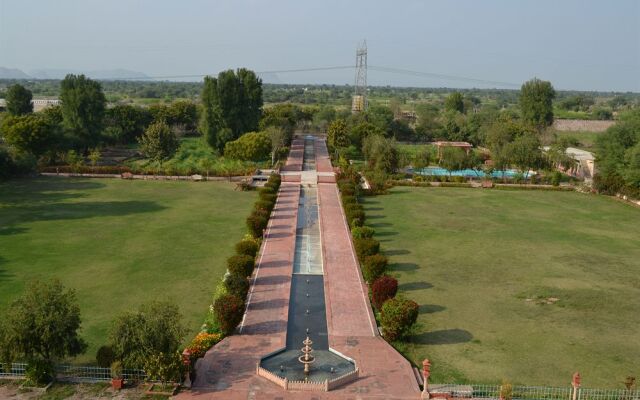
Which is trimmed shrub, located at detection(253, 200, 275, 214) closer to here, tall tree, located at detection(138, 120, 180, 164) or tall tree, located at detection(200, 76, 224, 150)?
tall tree, located at detection(138, 120, 180, 164)

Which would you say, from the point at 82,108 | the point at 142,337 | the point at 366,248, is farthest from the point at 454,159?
the point at 142,337

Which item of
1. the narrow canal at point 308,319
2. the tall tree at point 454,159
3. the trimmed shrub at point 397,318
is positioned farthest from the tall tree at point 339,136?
the trimmed shrub at point 397,318

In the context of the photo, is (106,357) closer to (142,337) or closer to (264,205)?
(142,337)

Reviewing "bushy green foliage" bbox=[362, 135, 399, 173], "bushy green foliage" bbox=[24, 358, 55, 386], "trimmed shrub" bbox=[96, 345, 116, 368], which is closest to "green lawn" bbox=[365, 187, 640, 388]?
"trimmed shrub" bbox=[96, 345, 116, 368]

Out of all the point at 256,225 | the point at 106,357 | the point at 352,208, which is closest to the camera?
the point at 106,357

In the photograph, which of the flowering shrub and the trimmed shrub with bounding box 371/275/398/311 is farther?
the trimmed shrub with bounding box 371/275/398/311

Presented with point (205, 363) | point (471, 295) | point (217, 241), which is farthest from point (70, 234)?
point (471, 295)
